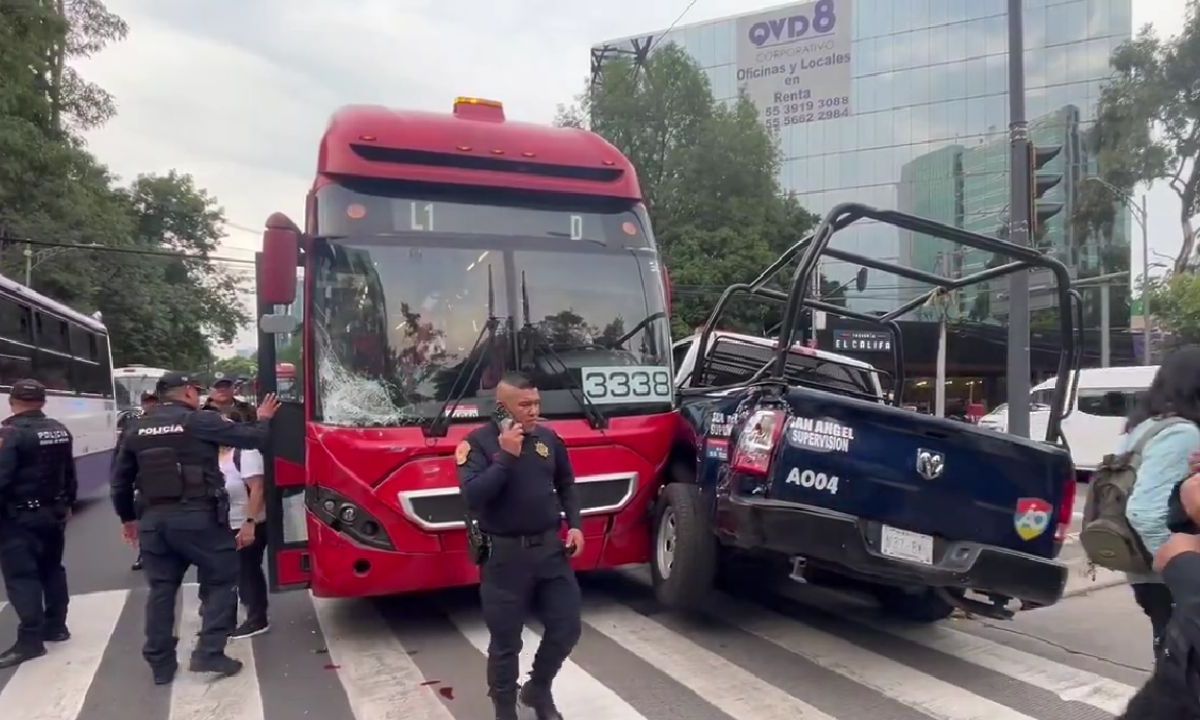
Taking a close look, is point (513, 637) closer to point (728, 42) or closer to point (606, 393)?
point (606, 393)

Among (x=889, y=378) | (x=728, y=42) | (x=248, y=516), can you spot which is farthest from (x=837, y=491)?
(x=728, y=42)

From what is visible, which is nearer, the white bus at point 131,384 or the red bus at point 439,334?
the red bus at point 439,334

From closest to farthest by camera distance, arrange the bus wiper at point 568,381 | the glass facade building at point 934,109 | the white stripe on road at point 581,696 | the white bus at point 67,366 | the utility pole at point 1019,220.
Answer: the white stripe on road at point 581,696 → the bus wiper at point 568,381 → the utility pole at point 1019,220 → the white bus at point 67,366 → the glass facade building at point 934,109

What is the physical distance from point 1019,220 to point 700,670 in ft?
17.9

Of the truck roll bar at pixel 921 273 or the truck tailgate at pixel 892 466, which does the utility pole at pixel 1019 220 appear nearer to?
the truck roll bar at pixel 921 273

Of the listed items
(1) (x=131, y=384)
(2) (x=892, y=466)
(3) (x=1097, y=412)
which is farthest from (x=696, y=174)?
(2) (x=892, y=466)

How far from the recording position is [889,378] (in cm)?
1016

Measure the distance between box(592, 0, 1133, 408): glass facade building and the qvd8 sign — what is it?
113ft

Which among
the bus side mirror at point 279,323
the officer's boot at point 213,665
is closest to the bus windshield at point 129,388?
the bus side mirror at point 279,323

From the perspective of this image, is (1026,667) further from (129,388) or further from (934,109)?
(934,109)

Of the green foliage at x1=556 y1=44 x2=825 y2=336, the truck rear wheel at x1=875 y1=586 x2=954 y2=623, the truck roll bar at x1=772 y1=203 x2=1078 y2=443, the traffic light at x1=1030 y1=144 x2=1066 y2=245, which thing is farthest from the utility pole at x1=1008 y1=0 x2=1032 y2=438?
the green foliage at x1=556 y1=44 x2=825 y2=336

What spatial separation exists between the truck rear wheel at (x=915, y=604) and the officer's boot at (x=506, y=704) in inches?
122

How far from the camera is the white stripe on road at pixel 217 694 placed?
4820mm

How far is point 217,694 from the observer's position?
16.8 ft
